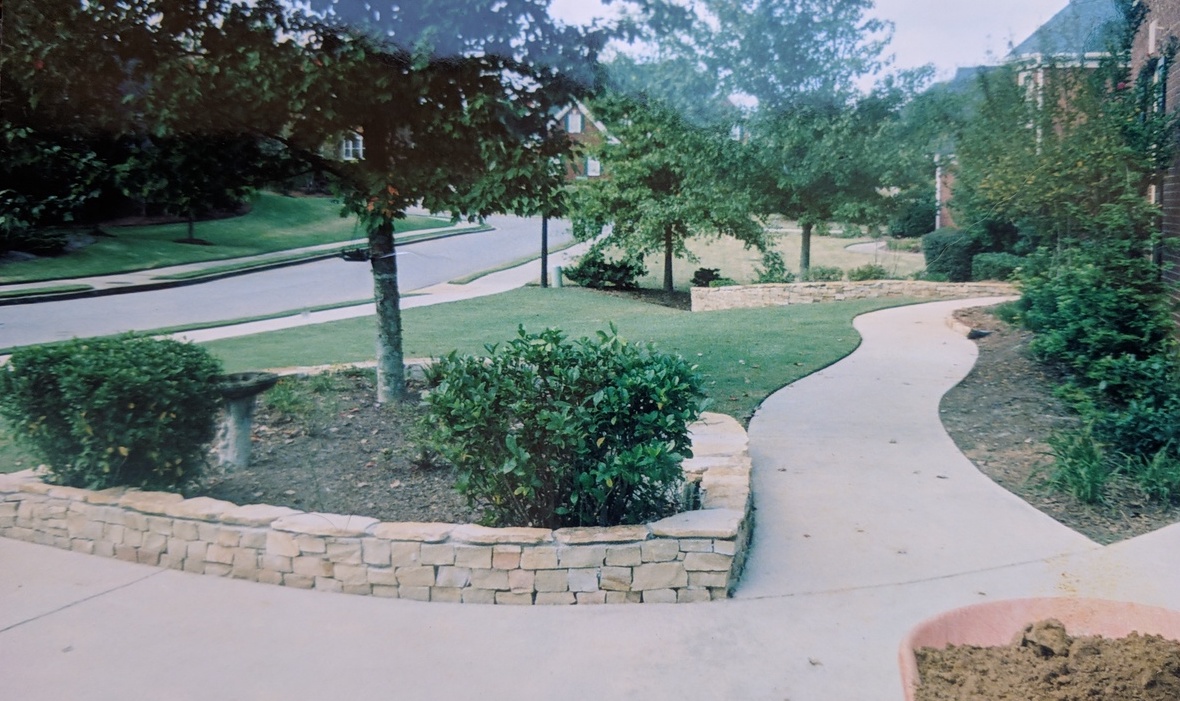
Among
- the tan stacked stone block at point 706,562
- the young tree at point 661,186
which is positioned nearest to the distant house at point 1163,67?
the young tree at point 661,186

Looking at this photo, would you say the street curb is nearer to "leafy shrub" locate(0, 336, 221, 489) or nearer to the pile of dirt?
"leafy shrub" locate(0, 336, 221, 489)

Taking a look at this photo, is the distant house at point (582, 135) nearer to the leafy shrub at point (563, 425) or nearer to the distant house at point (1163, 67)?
the leafy shrub at point (563, 425)

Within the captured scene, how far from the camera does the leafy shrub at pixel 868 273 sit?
4.39m

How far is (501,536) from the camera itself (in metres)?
3.38

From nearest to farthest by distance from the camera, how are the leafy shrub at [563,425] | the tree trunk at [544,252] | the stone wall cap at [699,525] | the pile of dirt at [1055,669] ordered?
1. the pile of dirt at [1055,669]
2. the stone wall cap at [699,525]
3. the leafy shrub at [563,425]
4. the tree trunk at [544,252]

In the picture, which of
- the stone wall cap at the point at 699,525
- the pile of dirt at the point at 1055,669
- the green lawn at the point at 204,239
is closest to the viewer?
the pile of dirt at the point at 1055,669

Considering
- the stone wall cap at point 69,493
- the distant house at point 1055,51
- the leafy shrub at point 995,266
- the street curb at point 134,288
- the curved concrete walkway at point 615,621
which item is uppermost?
the distant house at point 1055,51

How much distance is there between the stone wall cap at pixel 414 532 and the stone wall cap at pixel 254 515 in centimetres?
43

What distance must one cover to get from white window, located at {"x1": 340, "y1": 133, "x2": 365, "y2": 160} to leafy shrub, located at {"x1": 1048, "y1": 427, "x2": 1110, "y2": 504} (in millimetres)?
3444

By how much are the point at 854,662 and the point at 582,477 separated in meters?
1.20

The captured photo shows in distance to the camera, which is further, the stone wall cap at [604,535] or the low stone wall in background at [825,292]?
the low stone wall in background at [825,292]

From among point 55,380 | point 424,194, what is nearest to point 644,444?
point 424,194

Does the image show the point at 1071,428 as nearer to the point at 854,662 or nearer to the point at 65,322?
the point at 854,662

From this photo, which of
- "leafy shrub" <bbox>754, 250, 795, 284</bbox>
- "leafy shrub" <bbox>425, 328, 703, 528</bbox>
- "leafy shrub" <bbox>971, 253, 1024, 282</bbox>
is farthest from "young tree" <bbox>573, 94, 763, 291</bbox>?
"leafy shrub" <bbox>971, 253, 1024, 282</bbox>
